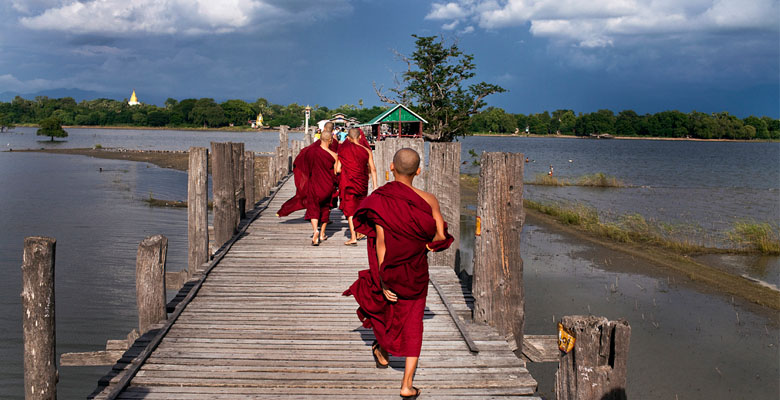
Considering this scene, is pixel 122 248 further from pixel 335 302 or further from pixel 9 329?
pixel 335 302

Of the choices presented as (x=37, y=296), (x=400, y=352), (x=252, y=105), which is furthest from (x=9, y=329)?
(x=252, y=105)

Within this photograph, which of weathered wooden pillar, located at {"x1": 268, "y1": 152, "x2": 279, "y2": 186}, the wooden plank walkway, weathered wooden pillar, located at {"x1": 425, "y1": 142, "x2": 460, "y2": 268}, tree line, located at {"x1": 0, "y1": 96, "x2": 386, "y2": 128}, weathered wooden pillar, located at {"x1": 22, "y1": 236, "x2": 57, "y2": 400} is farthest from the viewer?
tree line, located at {"x1": 0, "y1": 96, "x2": 386, "y2": 128}

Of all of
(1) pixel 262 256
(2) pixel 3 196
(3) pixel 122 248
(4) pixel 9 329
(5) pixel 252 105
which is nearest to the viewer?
(1) pixel 262 256

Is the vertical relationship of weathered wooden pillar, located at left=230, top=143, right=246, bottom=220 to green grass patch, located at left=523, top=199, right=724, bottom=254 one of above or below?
above

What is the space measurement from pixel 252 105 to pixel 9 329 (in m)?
152

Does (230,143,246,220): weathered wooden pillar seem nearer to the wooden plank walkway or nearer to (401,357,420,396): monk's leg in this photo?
the wooden plank walkway

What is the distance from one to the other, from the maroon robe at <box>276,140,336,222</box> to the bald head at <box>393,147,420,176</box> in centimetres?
440

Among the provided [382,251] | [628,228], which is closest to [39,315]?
[382,251]

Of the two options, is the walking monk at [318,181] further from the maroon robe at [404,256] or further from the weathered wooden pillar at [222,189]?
the maroon robe at [404,256]

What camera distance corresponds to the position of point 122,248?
47.1ft

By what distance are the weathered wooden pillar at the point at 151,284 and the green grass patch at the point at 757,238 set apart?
1485 centimetres

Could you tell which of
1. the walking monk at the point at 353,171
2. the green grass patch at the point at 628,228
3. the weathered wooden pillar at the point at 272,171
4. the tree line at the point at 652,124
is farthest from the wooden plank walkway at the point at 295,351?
the tree line at the point at 652,124

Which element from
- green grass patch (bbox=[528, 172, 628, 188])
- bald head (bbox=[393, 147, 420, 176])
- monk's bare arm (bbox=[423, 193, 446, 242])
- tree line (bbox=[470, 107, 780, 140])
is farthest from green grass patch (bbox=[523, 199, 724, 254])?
tree line (bbox=[470, 107, 780, 140])

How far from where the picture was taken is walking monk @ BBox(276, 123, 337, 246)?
26.9 feet
